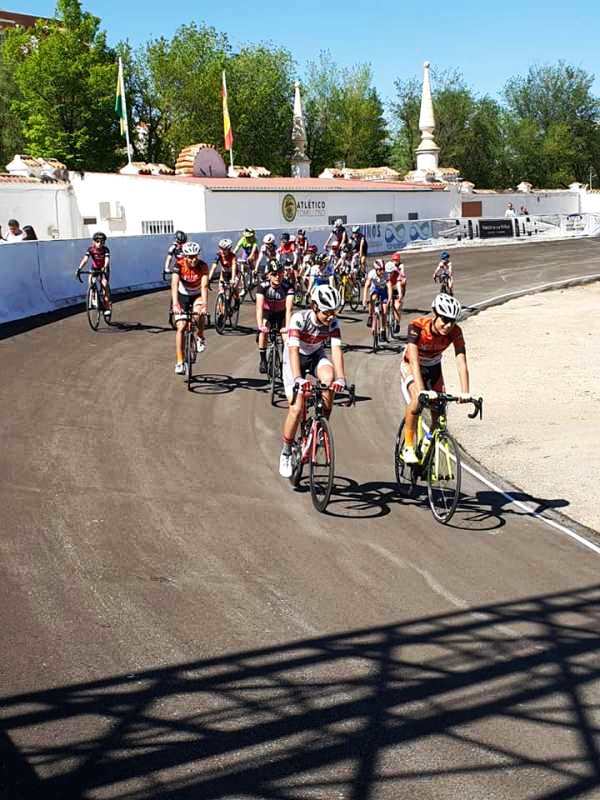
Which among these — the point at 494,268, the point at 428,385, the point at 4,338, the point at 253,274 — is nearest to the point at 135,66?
the point at 494,268

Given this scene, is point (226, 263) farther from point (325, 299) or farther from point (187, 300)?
point (325, 299)

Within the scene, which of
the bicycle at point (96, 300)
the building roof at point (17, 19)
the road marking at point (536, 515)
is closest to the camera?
the road marking at point (536, 515)

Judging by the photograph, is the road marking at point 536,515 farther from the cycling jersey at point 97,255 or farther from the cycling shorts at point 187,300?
the cycling jersey at point 97,255

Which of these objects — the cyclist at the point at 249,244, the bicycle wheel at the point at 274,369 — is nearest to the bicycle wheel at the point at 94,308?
the cyclist at the point at 249,244

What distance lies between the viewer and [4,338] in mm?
19812

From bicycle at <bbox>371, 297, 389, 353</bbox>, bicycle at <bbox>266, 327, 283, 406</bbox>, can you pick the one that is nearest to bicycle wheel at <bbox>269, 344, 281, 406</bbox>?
bicycle at <bbox>266, 327, 283, 406</bbox>

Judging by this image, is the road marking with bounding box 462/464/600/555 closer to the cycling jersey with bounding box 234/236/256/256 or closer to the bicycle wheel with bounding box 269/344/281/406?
the bicycle wheel with bounding box 269/344/281/406

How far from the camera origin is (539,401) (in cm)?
1574

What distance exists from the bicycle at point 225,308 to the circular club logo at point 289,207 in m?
28.4

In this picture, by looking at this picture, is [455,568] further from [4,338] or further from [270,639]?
[4,338]

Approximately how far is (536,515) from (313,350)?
9.13ft

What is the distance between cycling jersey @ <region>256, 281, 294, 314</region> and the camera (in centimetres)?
1557

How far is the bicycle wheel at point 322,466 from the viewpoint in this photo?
9141 millimetres

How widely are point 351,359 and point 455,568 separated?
39.5 ft
